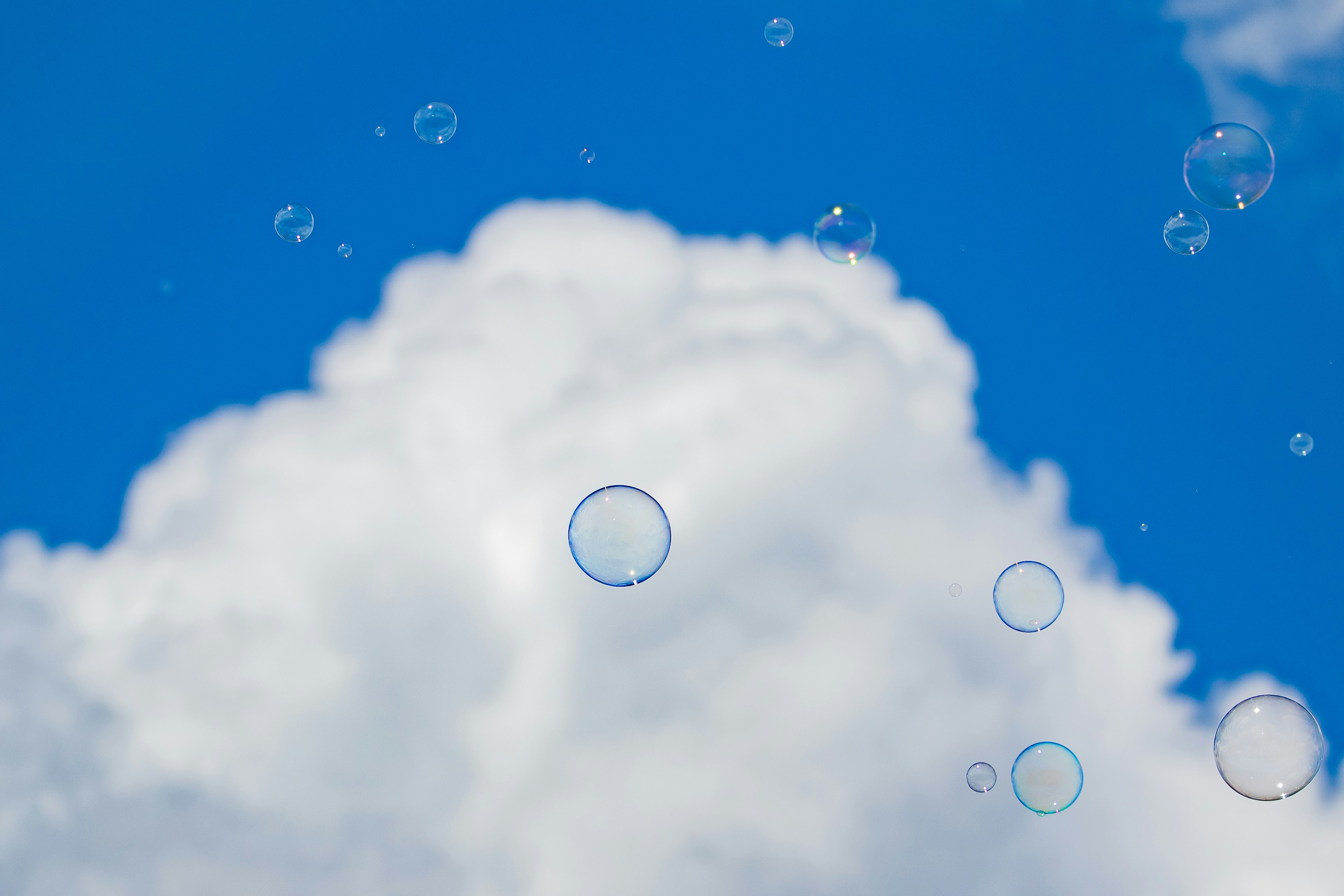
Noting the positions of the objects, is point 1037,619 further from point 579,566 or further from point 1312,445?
point 579,566

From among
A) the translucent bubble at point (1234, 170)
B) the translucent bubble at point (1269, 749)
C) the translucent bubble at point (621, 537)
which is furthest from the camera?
the translucent bubble at point (621, 537)

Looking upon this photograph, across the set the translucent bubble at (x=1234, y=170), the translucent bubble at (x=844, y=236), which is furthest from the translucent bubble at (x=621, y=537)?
the translucent bubble at (x=1234, y=170)

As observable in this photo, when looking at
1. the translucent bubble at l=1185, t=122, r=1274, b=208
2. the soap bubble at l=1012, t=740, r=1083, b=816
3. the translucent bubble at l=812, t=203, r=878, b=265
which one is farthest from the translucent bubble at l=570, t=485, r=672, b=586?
the translucent bubble at l=1185, t=122, r=1274, b=208

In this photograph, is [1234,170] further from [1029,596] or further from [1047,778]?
[1047,778]

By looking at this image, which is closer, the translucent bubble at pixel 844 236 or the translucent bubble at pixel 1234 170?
the translucent bubble at pixel 1234 170

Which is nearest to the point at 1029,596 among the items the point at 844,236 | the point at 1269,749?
the point at 1269,749

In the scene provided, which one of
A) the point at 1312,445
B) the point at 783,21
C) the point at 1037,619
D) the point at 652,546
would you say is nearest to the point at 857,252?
the point at 783,21

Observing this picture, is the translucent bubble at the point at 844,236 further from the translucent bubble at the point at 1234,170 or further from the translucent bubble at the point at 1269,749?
the translucent bubble at the point at 1269,749
